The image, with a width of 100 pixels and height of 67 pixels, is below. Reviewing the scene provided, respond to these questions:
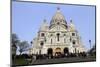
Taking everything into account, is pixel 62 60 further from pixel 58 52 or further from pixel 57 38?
pixel 57 38

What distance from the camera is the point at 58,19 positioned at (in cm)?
304

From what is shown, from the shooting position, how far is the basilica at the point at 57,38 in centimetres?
294

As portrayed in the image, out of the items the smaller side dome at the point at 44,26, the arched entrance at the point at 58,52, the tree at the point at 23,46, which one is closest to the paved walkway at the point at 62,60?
the arched entrance at the point at 58,52

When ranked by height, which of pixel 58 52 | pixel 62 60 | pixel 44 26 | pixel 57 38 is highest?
pixel 44 26

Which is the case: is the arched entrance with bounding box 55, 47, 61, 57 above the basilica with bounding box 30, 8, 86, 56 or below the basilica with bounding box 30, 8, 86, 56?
below

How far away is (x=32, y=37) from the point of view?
290 centimetres

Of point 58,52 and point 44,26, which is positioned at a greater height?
point 44,26

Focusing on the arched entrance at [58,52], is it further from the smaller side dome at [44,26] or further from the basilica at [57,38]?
the smaller side dome at [44,26]

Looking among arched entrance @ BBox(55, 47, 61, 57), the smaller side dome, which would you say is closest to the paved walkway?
arched entrance @ BBox(55, 47, 61, 57)

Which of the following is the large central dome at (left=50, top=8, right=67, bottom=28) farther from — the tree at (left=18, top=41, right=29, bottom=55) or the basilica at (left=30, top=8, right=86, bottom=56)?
the tree at (left=18, top=41, right=29, bottom=55)

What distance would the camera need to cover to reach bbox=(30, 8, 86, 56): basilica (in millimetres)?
2941

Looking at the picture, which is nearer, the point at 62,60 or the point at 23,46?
the point at 23,46

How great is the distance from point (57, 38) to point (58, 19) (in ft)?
0.85

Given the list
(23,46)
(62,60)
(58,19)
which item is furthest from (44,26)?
(62,60)
